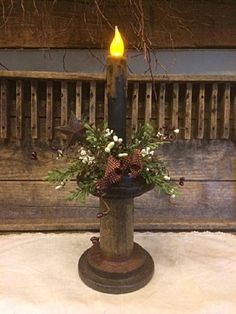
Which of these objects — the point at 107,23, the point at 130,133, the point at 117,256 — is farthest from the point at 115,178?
the point at 107,23

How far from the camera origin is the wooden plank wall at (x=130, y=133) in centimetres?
81

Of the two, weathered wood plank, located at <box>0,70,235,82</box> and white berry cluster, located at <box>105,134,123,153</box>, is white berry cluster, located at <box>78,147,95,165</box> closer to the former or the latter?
white berry cluster, located at <box>105,134,123,153</box>

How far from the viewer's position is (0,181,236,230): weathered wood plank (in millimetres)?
851

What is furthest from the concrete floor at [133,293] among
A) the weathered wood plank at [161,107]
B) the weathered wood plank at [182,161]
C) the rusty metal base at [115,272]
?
the weathered wood plank at [161,107]

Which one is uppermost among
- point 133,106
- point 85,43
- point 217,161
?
point 85,43

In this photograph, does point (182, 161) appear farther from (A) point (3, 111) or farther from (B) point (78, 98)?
(A) point (3, 111)

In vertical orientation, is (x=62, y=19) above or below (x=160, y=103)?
above

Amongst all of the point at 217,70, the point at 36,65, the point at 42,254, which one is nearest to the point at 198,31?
the point at 217,70

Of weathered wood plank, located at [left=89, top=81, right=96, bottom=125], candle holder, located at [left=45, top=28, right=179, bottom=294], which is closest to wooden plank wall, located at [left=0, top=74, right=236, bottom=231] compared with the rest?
weathered wood plank, located at [left=89, top=81, right=96, bottom=125]

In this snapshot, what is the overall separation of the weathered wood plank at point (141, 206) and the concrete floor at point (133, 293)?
2.1 inches

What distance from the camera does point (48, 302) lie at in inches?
23.0

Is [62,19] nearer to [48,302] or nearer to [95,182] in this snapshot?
[95,182]

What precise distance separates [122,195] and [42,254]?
0.74 feet

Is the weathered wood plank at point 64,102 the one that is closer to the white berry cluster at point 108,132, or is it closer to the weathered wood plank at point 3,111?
the weathered wood plank at point 3,111
